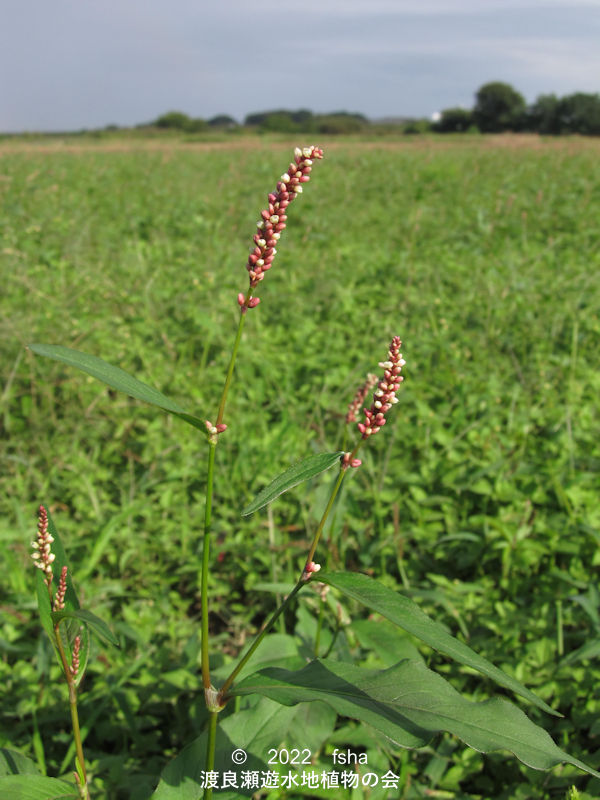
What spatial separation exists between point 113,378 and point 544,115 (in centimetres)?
5009

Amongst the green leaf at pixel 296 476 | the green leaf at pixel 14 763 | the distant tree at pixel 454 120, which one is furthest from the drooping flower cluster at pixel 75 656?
the distant tree at pixel 454 120

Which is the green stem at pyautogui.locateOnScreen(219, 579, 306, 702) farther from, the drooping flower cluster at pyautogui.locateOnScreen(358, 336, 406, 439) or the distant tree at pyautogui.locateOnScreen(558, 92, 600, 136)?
the distant tree at pyautogui.locateOnScreen(558, 92, 600, 136)

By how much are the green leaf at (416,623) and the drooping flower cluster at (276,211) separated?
43 cm

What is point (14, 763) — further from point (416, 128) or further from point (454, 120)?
point (454, 120)

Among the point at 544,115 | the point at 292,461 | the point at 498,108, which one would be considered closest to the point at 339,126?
the point at 544,115

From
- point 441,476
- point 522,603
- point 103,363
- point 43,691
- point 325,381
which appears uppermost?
point 103,363

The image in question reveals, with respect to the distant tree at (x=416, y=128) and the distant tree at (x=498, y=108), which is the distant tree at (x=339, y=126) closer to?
the distant tree at (x=416, y=128)

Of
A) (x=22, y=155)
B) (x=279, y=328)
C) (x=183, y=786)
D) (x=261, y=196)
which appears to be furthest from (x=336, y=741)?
(x=22, y=155)

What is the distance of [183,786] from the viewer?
3.68ft

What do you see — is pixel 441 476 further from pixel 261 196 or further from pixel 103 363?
pixel 261 196

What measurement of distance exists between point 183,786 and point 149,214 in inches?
262

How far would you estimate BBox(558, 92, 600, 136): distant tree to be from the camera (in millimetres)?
36656

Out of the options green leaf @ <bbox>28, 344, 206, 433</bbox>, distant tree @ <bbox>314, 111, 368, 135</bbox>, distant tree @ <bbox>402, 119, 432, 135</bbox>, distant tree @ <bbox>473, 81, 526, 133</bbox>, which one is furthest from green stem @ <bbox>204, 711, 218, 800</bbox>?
distant tree @ <bbox>473, 81, 526, 133</bbox>

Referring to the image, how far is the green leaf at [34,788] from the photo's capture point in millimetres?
979
